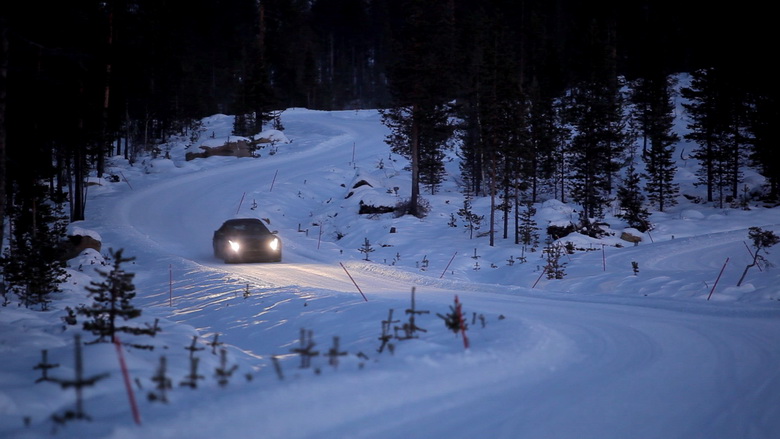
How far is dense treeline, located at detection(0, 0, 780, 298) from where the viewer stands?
43.4ft

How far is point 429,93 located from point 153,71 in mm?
30834

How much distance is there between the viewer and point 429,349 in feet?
21.3

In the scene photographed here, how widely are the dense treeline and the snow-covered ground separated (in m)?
4.65

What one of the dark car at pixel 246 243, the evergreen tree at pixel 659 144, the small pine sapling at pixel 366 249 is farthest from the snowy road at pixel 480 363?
the evergreen tree at pixel 659 144

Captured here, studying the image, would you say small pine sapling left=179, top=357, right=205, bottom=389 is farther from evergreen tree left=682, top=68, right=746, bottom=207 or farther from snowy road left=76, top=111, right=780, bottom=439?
evergreen tree left=682, top=68, right=746, bottom=207

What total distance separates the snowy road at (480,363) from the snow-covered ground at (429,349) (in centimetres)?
3

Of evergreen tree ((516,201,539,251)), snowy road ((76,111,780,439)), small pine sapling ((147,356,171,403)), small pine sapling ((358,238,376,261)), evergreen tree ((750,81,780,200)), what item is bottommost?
snowy road ((76,111,780,439))

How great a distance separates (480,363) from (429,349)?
25.7 inches

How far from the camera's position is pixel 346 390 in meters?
5.26

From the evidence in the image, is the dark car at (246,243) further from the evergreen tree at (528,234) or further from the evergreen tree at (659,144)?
the evergreen tree at (659,144)

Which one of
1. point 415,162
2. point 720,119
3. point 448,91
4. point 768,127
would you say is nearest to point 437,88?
point 415,162

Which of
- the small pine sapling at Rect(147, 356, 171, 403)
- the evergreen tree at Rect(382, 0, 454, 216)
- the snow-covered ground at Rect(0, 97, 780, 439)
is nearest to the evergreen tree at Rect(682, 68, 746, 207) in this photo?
the snow-covered ground at Rect(0, 97, 780, 439)

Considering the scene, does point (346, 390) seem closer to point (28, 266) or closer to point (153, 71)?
point (28, 266)

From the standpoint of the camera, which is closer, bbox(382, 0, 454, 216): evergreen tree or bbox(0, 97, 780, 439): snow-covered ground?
bbox(0, 97, 780, 439): snow-covered ground
